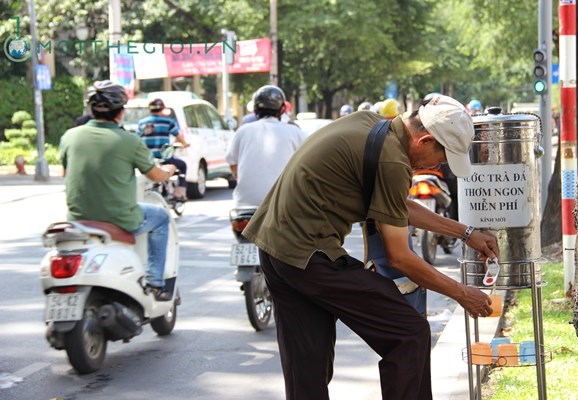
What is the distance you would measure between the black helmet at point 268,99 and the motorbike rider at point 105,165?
1.30 meters

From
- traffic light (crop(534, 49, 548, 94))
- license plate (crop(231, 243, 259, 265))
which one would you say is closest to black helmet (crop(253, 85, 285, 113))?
license plate (crop(231, 243, 259, 265))

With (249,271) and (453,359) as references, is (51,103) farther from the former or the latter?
(453,359)

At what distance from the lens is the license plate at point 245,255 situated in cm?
798

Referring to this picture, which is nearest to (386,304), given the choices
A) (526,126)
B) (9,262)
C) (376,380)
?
(526,126)

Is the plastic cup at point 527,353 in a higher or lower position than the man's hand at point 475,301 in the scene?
lower

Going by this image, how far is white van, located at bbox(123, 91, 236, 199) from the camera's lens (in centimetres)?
1980

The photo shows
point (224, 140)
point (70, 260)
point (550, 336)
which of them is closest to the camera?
point (70, 260)

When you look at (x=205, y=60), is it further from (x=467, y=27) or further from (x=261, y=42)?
(x=467, y=27)

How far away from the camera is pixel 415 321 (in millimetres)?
4297

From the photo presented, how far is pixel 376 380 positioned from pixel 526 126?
2.32 metres

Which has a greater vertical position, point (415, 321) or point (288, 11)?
point (288, 11)

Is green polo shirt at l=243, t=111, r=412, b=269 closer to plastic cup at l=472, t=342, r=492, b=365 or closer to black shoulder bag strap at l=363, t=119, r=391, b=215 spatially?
black shoulder bag strap at l=363, t=119, r=391, b=215

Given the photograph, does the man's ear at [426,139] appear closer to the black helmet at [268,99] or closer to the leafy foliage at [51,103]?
the black helmet at [268,99]

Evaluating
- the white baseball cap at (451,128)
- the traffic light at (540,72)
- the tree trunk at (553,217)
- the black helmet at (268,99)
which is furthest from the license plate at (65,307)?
the traffic light at (540,72)
